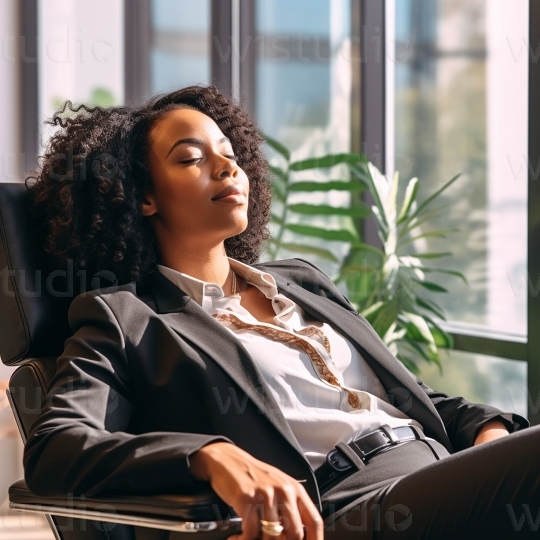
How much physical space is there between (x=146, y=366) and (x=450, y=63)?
2499 mm

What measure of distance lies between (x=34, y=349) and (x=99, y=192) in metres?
0.34

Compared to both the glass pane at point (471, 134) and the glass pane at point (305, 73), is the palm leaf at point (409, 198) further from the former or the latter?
the glass pane at point (305, 73)

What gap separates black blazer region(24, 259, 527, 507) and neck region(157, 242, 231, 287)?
3.5 inches

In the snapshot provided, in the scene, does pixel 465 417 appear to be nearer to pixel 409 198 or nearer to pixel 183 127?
pixel 183 127

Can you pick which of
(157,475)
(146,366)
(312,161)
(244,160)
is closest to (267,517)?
(157,475)

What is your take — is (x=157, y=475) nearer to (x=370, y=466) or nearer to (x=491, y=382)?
(x=370, y=466)

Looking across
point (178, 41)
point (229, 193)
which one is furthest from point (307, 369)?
point (178, 41)

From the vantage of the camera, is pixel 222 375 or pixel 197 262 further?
pixel 197 262

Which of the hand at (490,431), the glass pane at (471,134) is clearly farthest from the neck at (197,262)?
the glass pane at (471,134)

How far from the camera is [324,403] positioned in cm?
150

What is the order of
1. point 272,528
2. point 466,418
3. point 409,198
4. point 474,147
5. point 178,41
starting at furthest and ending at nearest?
point 178,41
point 474,147
point 409,198
point 466,418
point 272,528

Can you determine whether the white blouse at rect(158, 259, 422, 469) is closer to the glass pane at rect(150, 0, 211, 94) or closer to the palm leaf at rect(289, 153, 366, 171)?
the palm leaf at rect(289, 153, 366, 171)

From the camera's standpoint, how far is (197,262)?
1732mm

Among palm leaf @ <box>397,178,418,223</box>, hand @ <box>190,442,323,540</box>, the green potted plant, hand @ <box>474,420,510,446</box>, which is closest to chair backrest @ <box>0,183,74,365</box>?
hand @ <box>190,442,323,540</box>
